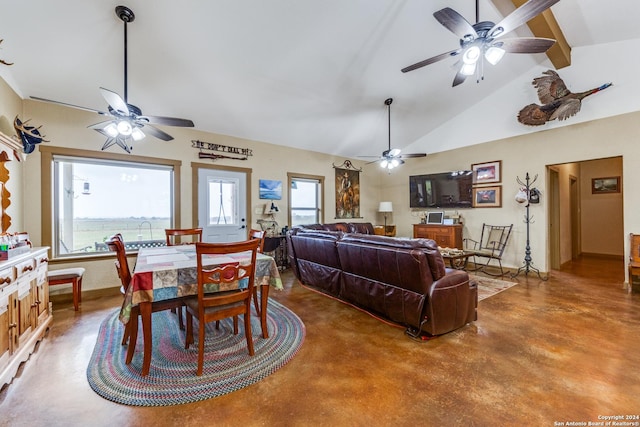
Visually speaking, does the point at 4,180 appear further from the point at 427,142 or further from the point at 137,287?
the point at 427,142

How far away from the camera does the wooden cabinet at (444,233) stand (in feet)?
18.7

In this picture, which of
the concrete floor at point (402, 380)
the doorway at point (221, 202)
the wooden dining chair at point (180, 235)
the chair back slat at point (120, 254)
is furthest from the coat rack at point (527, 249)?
the chair back slat at point (120, 254)

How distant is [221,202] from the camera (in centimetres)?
514

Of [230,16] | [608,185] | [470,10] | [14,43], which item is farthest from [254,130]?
[608,185]

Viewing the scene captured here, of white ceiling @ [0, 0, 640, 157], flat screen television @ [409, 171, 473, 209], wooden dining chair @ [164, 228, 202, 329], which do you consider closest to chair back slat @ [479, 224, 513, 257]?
flat screen television @ [409, 171, 473, 209]

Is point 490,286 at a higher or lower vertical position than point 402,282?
lower

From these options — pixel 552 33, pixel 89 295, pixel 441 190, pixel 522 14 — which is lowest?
pixel 89 295

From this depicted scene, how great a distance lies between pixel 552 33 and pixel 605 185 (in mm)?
4785

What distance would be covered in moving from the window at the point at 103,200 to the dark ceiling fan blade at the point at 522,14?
15.0 feet

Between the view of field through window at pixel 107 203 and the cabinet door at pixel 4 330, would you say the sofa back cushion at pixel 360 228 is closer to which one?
the view of field through window at pixel 107 203

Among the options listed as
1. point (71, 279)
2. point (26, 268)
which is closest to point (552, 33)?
point (26, 268)

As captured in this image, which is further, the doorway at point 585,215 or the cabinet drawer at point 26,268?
the doorway at point 585,215

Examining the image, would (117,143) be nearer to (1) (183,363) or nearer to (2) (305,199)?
(1) (183,363)

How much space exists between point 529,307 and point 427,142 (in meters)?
4.37
